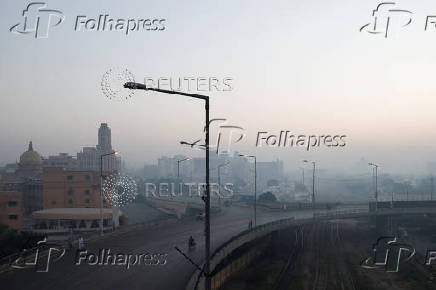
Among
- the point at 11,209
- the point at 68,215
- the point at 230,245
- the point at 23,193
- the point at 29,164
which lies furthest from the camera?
the point at 29,164

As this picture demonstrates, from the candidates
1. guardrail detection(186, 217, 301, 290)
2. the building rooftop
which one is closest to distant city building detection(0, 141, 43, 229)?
the building rooftop

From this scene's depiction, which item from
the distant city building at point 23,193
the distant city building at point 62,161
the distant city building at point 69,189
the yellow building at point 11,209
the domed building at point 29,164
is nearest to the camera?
the yellow building at point 11,209

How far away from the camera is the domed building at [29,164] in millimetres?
125062

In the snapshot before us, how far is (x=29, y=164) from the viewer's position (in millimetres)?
126562

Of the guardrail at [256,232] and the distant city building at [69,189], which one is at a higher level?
the distant city building at [69,189]

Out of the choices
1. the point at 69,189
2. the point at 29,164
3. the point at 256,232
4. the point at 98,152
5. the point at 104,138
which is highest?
the point at 104,138

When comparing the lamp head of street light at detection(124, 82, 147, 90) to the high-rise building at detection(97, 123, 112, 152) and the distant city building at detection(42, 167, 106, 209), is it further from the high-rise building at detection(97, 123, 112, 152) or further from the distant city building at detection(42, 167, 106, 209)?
the high-rise building at detection(97, 123, 112, 152)

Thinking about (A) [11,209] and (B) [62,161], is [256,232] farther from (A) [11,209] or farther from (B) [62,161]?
(B) [62,161]

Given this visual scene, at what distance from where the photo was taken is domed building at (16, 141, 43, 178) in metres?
125

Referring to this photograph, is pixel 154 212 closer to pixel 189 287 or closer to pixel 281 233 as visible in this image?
pixel 281 233

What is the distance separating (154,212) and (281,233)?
56510 millimetres

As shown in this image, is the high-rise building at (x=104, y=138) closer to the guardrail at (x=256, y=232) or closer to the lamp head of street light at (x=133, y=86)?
the guardrail at (x=256, y=232)

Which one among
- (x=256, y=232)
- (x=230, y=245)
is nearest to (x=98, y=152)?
(x=256, y=232)

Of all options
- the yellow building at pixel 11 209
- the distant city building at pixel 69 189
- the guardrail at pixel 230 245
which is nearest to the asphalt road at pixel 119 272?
the guardrail at pixel 230 245
